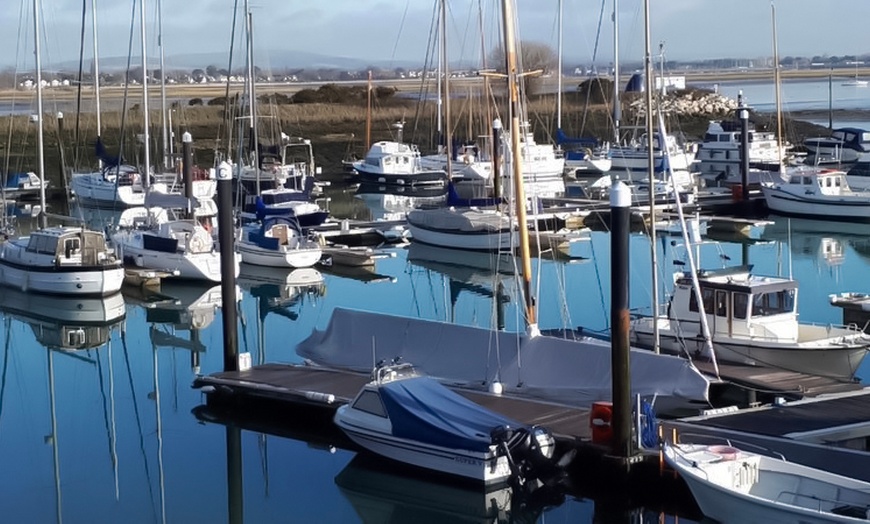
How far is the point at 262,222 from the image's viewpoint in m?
40.3

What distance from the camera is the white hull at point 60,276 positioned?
33.8m

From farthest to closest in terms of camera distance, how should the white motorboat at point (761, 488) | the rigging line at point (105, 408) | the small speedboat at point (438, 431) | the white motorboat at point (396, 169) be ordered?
the white motorboat at point (396, 169) → the rigging line at point (105, 408) → the small speedboat at point (438, 431) → the white motorboat at point (761, 488)

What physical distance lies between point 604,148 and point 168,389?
159 ft

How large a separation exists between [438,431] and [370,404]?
4.75ft

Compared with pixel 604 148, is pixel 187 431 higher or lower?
lower

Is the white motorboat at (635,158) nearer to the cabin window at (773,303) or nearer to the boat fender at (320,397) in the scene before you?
the cabin window at (773,303)

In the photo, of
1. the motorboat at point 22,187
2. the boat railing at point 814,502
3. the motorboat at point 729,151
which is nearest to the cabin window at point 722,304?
the boat railing at point 814,502

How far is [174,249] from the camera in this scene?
3634cm

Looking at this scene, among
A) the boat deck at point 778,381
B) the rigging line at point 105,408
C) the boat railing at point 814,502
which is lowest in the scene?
the rigging line at point 105,408

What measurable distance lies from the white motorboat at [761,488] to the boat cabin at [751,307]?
6.90 meters

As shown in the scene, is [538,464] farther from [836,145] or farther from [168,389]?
[836,145]

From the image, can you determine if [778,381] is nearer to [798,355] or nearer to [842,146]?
[798,355]

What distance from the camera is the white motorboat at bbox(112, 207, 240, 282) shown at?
118 feet

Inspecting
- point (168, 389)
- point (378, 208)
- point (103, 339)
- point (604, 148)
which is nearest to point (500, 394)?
point (168, 389)
